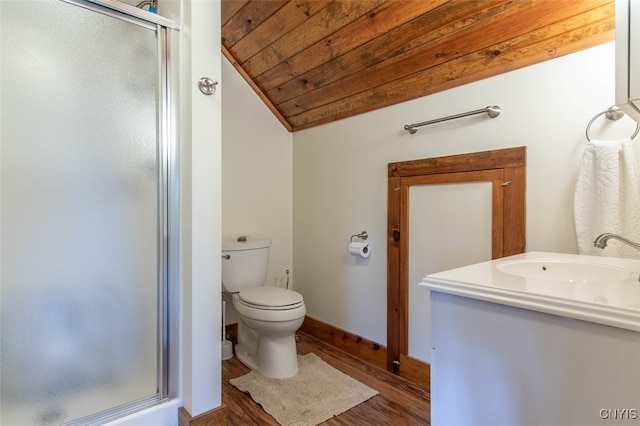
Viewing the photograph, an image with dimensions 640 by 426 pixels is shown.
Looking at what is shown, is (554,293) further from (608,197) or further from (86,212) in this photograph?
(86,212)

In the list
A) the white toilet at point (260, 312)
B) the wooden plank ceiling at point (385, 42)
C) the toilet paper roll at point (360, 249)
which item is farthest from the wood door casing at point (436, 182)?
the white toilet at point (260, 312)

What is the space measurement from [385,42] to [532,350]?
1612mm

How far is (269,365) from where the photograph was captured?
2.02 m

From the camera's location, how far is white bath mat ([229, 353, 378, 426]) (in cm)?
165

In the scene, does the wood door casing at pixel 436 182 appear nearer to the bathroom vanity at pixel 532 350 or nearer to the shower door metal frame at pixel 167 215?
the bathroom vanity at pixel 532 350

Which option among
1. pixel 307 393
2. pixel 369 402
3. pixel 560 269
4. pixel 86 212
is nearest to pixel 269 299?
pixel 307 393

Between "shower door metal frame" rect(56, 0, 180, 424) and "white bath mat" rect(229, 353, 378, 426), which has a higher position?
"shower door metal frame" rect(56, 0, 180, 424)

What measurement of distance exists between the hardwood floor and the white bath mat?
4 cm

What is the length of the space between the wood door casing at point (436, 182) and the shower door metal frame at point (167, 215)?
1.26m

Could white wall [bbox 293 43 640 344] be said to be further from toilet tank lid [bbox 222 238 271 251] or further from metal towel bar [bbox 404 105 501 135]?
toilet tank lid [bbox 222 238 271 251]

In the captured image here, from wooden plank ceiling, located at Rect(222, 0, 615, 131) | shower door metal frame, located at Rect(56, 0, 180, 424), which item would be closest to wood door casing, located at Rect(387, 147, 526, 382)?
wooden plank ceiling, located at Rect(222, 0, 615, 131)

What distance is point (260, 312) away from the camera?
1930mm

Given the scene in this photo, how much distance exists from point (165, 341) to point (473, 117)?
1849 mm

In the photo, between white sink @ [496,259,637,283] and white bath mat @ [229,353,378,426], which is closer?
white sink @ [496,259,637,283]
